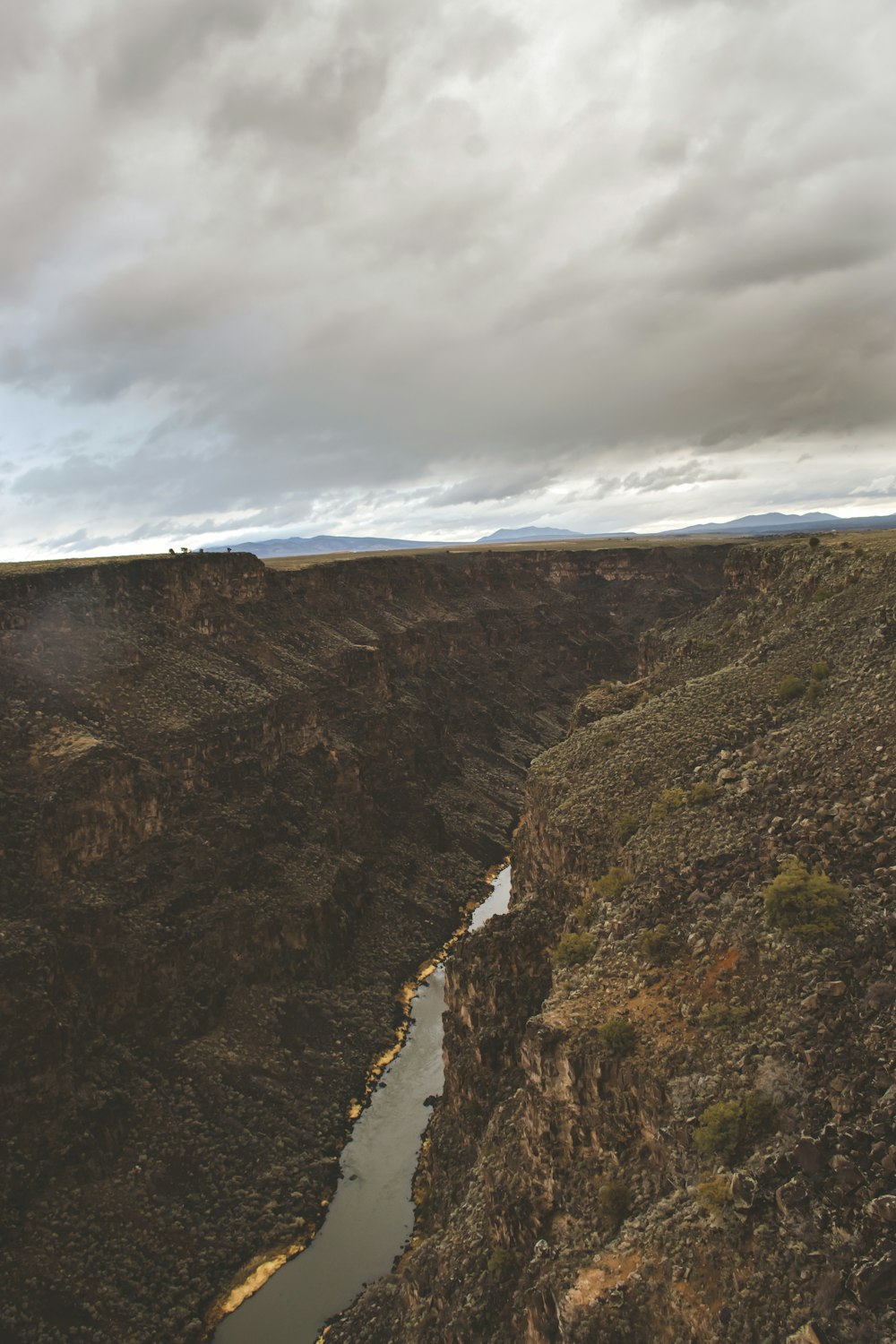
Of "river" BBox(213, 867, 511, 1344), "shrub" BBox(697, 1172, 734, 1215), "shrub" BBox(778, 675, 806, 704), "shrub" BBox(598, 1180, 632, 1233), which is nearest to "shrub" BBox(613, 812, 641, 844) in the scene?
"shrub" BBox(778, 675, 806, 704)

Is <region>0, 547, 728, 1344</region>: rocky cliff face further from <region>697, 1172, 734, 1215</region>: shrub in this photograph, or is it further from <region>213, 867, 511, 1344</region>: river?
<region>697, 1172, 734, 1215</region>: shrub

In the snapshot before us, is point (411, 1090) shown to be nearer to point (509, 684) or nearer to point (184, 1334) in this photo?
point (184, 1334)

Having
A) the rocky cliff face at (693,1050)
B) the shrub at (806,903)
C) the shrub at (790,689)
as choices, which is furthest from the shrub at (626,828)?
the shrub at (790,689)

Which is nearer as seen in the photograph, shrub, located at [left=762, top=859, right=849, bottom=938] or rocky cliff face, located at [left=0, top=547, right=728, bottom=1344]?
shrub, located at [left=762, top=859, right=849, bottom=938]

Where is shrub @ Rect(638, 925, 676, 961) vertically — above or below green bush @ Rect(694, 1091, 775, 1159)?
above

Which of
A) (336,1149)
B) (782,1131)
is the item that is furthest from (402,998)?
(782,1131)

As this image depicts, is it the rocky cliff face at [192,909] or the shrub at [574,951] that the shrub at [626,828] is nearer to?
the shrub at [574,951]
